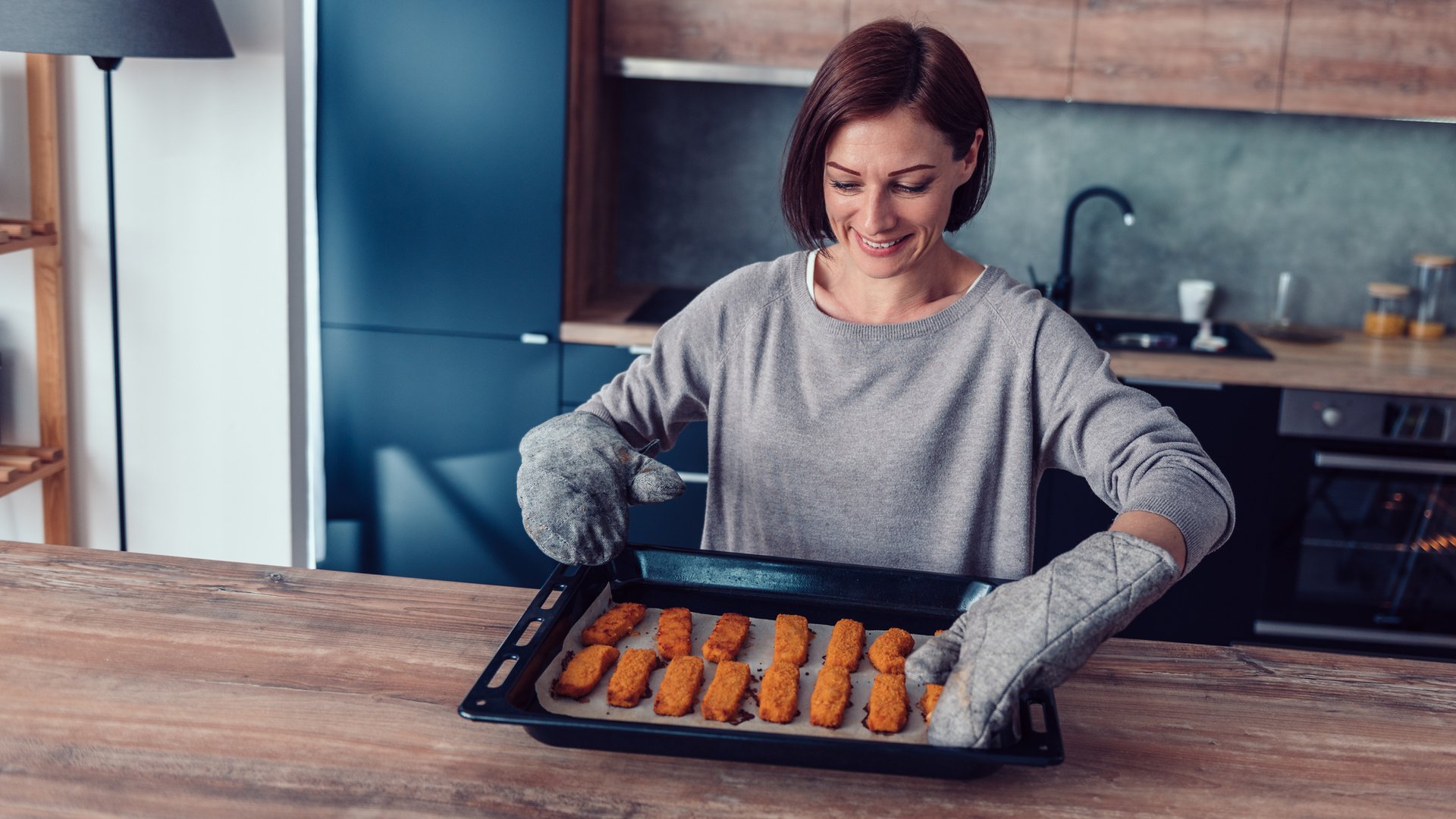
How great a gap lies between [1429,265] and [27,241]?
312cm

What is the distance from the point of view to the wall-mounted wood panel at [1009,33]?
266cm

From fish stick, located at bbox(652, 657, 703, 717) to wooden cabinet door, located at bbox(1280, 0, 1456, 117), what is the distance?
7.32ft

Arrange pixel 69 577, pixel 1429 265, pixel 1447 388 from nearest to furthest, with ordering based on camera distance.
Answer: pixel 69 577 < pixel 1447 388 < pixel 1429 265

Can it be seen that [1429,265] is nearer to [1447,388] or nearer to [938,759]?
[1447,388]

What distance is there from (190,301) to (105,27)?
0.74 metres

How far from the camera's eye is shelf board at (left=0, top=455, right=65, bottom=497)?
237 cm

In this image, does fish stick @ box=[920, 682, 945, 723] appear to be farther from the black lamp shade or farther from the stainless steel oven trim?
the stainless steel oven trim

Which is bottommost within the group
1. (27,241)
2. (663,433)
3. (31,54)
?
(663,433)

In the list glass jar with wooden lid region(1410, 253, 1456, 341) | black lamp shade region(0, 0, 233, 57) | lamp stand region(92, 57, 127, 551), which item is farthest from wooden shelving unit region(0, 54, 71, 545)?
glass jar with wooden lid region(1410, 253, 1456, 341)

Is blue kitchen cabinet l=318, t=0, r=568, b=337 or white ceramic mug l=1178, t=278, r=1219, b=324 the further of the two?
white ceramic mug l=1178, t=278, r=1219, b=324

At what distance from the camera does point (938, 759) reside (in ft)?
3.03

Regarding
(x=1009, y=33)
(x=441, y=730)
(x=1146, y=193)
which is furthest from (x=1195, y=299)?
(x=441, y=730)

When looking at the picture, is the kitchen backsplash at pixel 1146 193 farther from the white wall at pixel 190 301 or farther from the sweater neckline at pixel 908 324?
the sweater neckline at pixel 908 324

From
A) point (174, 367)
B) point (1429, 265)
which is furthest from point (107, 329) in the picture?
point (1429, 265)
